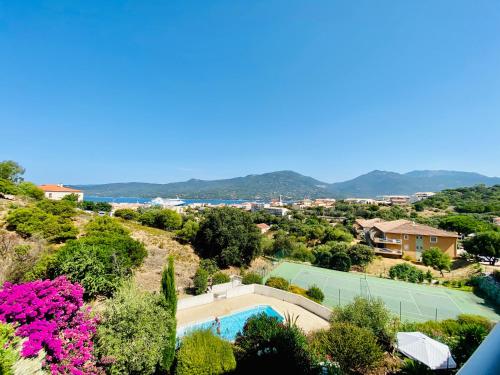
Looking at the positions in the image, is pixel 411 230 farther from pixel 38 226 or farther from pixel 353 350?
pixel 38 226

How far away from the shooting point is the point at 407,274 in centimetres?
2261

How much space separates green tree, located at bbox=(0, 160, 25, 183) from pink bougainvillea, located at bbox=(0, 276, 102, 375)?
4387 centimetres

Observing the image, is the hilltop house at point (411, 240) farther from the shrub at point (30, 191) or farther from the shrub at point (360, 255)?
the shrub at point (30, 191)

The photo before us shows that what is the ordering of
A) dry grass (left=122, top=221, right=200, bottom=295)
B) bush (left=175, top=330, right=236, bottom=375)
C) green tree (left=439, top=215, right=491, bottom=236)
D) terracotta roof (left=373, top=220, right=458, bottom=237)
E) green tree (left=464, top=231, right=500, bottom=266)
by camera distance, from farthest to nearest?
green tree (left=439, top=215, right=491, bottom=236), terracotta roof (left=373, top=220, right=458, bottom=237), green tree (left=464, top=231, right=500, bottom=266), dry grass (left=122, top=221, right=200, bottom=295), bush (left=175, top=330, right=236, bottom=375)

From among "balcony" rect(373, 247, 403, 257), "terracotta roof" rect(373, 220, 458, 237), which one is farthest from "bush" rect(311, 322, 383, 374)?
"terracotta roof" rect(373, 220, 458, 237)

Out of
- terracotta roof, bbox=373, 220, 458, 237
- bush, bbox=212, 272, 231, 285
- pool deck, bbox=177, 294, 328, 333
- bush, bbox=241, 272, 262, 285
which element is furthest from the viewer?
terracotta roof, bbox=373, 220, 458, 237

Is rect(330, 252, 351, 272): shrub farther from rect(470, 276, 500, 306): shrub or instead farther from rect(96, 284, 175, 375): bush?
rect(96, 284, 175, 375): bush

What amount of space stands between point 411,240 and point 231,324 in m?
29.4

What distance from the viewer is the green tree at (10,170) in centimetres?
3791

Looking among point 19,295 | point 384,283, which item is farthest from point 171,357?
point 384,283

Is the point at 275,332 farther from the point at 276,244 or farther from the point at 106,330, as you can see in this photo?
the point at 276,244

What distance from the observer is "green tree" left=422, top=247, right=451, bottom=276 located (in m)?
25.8

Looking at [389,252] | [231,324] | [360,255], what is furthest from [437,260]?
[231,324]

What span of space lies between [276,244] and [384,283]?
1441cm
